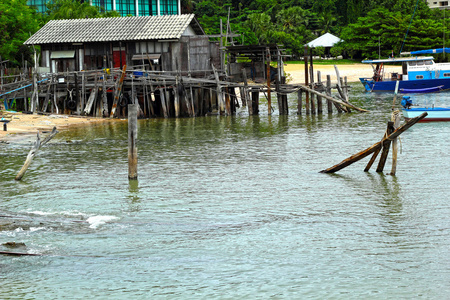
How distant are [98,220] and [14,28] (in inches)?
1243

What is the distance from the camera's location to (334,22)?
3027 inches

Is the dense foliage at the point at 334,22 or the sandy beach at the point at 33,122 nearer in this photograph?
the sandy beach at the point at 33,122

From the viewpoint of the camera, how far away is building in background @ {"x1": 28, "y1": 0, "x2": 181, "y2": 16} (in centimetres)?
7019

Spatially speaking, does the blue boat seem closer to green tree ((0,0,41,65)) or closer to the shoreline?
the shoreline

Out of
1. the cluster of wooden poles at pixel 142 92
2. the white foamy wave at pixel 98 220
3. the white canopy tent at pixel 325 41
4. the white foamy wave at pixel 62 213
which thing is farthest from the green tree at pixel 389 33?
the white foamy wave at pixel 98 220

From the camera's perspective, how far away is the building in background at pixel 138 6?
70188 millimetres

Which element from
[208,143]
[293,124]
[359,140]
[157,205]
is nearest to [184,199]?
[157,205]

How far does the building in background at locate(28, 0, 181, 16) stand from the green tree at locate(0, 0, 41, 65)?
27491 millimetres

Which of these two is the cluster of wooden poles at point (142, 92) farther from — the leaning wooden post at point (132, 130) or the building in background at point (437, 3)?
the building in background at point (437, 3)

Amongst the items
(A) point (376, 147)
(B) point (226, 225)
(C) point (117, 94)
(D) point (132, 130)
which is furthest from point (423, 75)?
(B) point (226, 225)

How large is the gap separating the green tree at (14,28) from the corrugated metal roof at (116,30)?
335 cm

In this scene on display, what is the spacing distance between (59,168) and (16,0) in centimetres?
2528

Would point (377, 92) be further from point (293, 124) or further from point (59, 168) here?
point (59, 168)

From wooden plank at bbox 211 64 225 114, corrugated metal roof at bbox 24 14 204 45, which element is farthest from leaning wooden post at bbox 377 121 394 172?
corrugated metal roof at bbox 24 14 204 45
